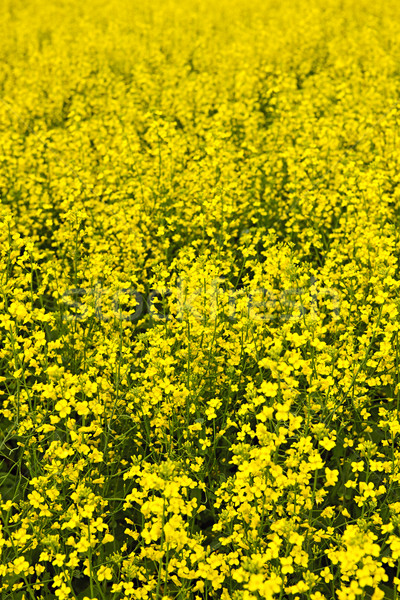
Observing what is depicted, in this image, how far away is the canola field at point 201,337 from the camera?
9.70 ft

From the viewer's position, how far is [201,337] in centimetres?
424

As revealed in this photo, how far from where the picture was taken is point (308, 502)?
298cm

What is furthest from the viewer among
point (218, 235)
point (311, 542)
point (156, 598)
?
point (218, 235)

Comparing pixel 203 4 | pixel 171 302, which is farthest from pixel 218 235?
pixel 203 4

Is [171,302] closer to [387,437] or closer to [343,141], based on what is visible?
[387,437]

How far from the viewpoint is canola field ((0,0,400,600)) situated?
2.96 meters

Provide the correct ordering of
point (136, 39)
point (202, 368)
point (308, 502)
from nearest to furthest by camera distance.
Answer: point (308, 502)
point (202, 368)
point (136, 39)

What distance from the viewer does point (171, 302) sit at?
177 inches

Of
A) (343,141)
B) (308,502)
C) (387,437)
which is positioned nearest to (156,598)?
(308,502)

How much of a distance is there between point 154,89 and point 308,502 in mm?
8415

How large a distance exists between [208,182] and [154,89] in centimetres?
417

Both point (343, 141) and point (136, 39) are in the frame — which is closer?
point (343, 141)

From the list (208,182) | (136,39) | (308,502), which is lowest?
(308,502)

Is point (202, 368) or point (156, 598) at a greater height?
point (202, 368)
